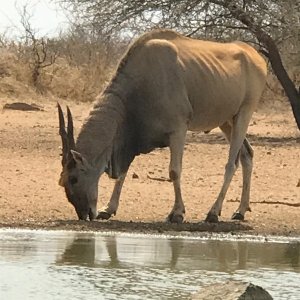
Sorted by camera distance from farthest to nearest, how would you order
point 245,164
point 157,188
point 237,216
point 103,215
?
point 157,188 → point 245,164 → point 237,216 → point 103,215

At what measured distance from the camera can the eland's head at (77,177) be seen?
1090 centimetres

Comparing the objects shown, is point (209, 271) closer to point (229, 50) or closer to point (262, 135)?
point (229, 50)

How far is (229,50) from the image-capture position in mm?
12914

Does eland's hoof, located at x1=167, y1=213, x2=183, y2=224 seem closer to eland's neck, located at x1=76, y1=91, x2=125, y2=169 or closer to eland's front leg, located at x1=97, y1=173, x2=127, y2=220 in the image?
eland's front leg, located at x1=97, y1=173, x2=127, y2=220

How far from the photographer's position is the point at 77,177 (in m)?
11.0

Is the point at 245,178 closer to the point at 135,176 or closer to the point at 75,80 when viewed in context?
the point at 135,176

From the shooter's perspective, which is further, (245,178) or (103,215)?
(245,178)

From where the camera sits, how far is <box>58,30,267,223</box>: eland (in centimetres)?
1110

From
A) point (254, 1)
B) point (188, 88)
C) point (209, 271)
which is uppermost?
point (254, 1)

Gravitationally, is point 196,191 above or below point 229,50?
below

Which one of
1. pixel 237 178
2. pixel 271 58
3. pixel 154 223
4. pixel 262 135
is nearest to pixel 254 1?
pixel 271 58

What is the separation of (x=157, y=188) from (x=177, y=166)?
8.65 feet

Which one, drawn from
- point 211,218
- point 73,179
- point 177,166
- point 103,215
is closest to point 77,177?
point 73,179

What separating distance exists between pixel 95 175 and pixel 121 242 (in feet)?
3.73
